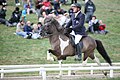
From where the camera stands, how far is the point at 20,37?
2153cm

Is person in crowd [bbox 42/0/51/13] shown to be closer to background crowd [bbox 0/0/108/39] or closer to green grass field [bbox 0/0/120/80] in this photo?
background crowd [bbox 0/0/108/39]

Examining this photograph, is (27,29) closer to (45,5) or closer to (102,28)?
(45,5)

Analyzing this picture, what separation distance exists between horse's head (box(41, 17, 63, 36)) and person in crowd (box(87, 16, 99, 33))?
896 cm

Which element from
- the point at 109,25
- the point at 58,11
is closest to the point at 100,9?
the point at 109,25

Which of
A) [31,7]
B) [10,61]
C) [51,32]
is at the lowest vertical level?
[10,61]

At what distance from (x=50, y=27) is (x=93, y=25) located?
30.4 ft

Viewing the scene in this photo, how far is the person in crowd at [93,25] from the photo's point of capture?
2277 centimetres

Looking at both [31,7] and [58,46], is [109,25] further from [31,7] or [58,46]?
[58,46]

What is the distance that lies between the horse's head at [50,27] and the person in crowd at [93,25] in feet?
29.4

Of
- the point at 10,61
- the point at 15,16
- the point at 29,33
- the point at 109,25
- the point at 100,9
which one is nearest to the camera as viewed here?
the point at 10,61

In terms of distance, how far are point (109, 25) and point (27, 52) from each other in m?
8.52

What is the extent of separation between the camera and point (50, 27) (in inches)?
547

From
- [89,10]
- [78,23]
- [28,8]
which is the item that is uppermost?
[28,8]

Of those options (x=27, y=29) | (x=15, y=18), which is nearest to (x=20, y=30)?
(x=27, y=29)
